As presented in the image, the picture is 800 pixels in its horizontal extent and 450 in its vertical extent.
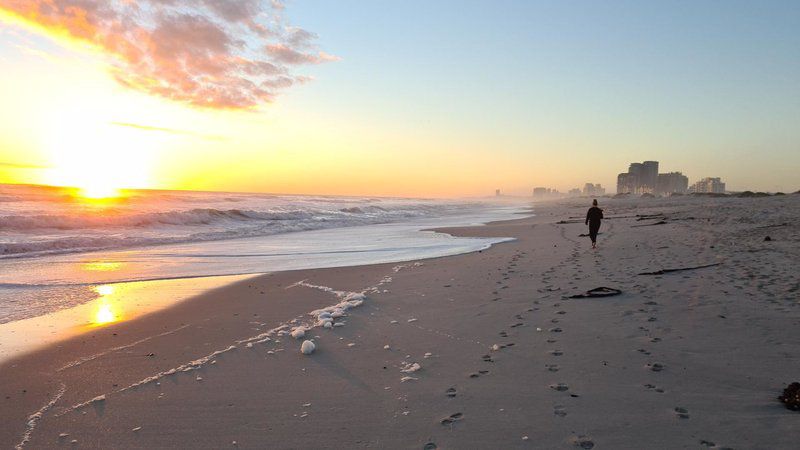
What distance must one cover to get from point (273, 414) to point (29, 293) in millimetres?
9192

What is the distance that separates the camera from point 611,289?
8.12 metres

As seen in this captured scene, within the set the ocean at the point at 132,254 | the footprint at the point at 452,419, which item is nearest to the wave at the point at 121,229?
the ocean at the point at 132,254

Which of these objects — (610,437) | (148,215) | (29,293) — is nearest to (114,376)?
(610,437)

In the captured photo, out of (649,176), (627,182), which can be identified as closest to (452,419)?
(649,176)

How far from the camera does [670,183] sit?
187500mm

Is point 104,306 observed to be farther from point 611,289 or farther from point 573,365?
point 611,289

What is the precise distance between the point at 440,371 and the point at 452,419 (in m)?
1.12

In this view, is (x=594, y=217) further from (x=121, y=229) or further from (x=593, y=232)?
(x=121, y=229)

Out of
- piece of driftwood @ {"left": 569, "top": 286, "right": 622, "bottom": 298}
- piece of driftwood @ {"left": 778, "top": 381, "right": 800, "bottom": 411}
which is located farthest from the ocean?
piece of driftwood @ {"left": 778, "top": 381, "right": 800, "bottom": 411}

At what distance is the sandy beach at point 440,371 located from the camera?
3.71 meters

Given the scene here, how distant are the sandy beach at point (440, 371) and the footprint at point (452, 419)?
0.08 ft

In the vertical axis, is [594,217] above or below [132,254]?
above

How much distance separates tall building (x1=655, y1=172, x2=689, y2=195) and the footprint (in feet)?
695

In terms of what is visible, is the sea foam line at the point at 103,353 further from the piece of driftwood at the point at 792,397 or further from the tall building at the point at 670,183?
the tall building at the point at 670,183
